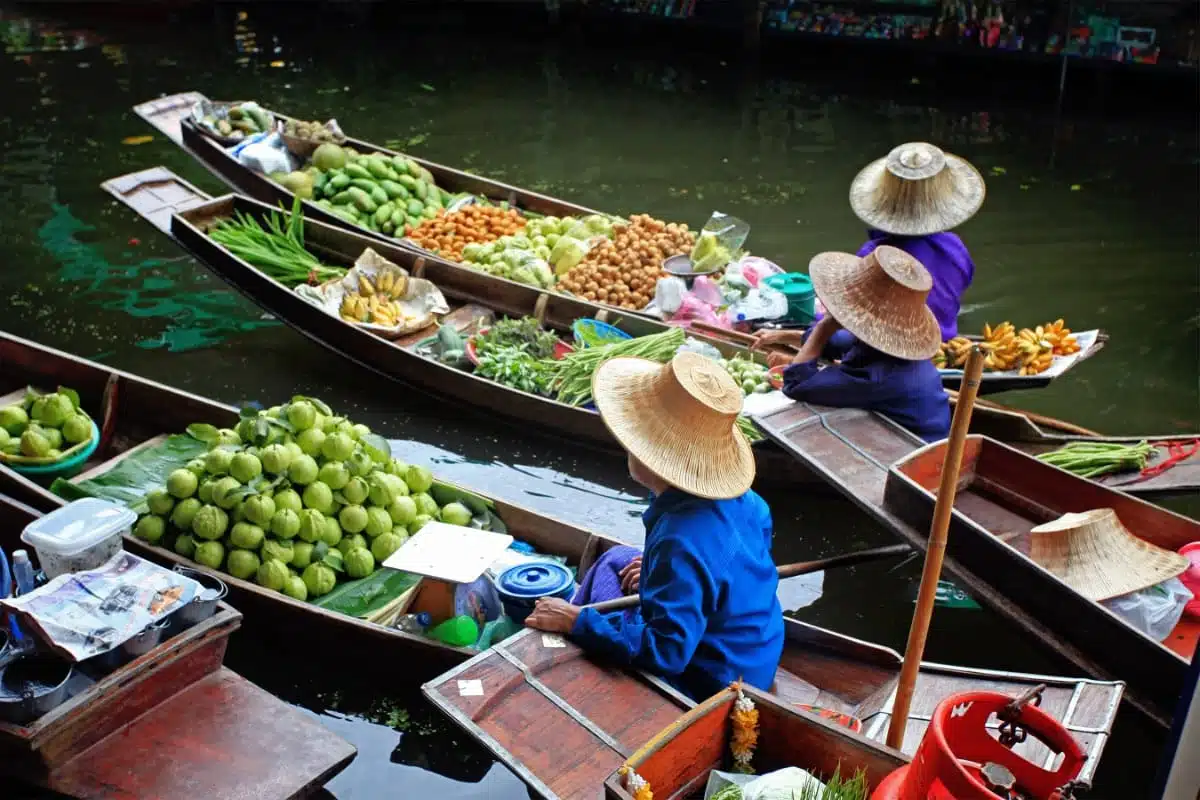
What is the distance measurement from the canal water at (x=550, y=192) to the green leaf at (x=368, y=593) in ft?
0.51

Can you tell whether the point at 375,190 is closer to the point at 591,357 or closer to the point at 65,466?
the point at 591,357

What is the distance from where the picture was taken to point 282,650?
4.01 metres

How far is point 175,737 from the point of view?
3.12 meters

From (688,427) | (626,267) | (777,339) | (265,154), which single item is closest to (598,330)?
(626,267)

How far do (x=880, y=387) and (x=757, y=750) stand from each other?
2.30 metres

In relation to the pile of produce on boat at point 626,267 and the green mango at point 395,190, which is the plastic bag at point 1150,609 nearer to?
the pile of produce on boat at point 626,267

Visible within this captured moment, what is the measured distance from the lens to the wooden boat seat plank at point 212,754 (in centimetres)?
296

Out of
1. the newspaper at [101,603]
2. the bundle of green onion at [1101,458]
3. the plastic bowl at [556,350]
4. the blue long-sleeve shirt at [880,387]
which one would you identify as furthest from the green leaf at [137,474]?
the bundle of green onion at [1101,458]

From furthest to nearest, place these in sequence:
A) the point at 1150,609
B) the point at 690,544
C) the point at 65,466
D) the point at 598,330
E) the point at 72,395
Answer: the point at 598,330 < the point at 72,395 < the point at 65,466 < the point at 1150,609 < the point at 690,544

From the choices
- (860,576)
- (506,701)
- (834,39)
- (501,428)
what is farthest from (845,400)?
(834,39)

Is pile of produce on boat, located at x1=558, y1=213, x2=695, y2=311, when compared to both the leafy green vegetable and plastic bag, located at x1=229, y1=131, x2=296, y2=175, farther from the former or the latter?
plastic bag, located at x1=229, y1=131, x2=296, y2=175

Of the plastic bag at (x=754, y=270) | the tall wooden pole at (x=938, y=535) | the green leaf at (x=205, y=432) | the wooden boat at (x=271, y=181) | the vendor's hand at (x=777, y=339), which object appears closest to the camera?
the tall wooden pole at (x=938, y=535)

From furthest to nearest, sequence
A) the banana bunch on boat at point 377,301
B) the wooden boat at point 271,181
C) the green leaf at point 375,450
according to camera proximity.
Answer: the wooden boat at point 271,181 → the banana bunch on boat at point 377,301 → the green leaf at point 375,450

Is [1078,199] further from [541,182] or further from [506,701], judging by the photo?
[506,701]
